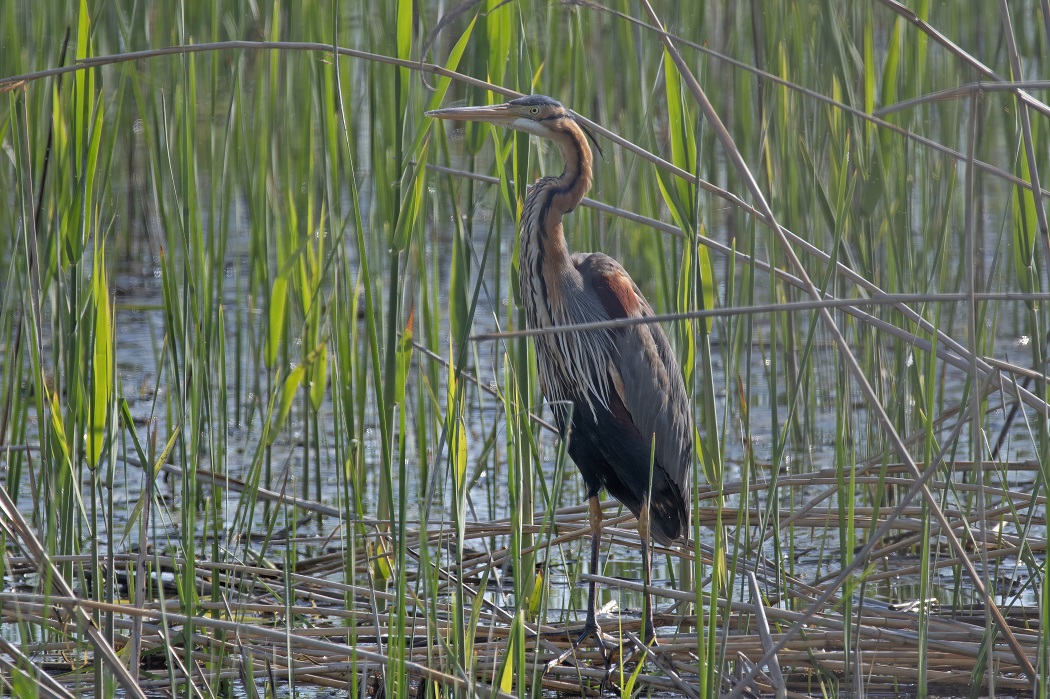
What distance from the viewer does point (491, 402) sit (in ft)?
15.0

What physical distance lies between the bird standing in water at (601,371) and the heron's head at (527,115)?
0.26 ft

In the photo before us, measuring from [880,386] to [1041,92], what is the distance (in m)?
1.31

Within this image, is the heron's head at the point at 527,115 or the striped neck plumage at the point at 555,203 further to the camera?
the striped neck plumage at the point at 555,203

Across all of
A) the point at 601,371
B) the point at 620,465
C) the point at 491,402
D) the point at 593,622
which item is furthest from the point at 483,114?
the point at 491,402

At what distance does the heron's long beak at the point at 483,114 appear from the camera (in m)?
2.55

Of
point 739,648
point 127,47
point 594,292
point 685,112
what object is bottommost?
point 739,648

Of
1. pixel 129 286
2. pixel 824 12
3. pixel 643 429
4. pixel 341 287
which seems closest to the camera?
pixel 341 287

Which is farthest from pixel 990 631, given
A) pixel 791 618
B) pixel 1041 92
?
pixel 1041 92

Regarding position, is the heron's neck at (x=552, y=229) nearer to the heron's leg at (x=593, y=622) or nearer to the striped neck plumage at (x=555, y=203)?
the striped neck plumage at (x=555, y=203)

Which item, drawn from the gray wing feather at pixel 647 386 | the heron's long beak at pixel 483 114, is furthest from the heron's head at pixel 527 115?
the gray wing feather at pixel 647 386

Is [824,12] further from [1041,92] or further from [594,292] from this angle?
[1041,92]

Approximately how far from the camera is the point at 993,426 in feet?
13.3

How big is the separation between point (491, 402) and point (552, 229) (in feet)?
5.74

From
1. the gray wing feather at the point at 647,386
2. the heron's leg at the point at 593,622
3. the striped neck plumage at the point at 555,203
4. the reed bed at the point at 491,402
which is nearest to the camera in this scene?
the reed bed at the point at 491,402
